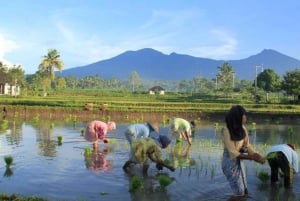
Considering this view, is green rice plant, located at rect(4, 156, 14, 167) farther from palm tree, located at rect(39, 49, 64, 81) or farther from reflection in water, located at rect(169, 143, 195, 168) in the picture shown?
palm tree, located at rect(39, 49, 64, 81)

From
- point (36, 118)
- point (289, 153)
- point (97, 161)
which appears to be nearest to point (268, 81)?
point (36, 118)

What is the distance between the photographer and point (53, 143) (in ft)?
52.7

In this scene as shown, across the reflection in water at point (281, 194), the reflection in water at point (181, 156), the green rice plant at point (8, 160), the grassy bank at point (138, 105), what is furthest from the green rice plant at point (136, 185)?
the grassy bank at point (138, 105)

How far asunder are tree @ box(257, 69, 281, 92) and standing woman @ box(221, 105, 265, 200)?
60534 mm

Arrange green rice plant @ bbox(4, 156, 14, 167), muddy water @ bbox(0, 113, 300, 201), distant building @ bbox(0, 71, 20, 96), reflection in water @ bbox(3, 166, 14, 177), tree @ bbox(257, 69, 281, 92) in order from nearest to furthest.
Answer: muddy water @ bbox(0, 113, 300, 201)
reflection in water @ bbox(3, 166, 14, 177)
green rice plant @ bbox(4, 156, 14, 167)
distant building @ bbox(0, 71, 20, 96)
tree @ bbox(257, 69, 281, 92)

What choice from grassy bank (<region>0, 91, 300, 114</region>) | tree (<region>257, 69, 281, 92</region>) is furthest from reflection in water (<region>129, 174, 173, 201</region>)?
tree (<region>257, 69, 281, 92</region>)

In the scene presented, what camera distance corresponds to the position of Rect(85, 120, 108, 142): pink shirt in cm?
1398

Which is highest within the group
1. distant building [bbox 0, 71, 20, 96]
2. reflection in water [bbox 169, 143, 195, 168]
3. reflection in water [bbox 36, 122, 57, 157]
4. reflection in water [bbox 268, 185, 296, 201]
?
distant building [bbox 0, 71, 20, 96]

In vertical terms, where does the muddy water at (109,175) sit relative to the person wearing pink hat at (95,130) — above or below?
below

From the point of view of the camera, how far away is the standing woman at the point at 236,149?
6.84 meters

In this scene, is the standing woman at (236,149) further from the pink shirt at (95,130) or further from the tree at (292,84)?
the tree at (292,84)

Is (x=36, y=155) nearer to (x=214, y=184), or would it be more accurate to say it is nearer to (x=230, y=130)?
(x=214, y=184)

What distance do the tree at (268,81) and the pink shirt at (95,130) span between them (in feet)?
180

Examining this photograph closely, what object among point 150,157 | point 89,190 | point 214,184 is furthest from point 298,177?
point 89,190
